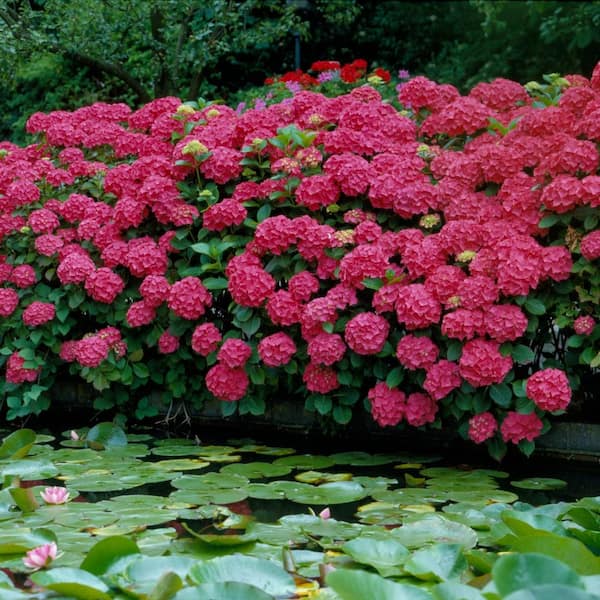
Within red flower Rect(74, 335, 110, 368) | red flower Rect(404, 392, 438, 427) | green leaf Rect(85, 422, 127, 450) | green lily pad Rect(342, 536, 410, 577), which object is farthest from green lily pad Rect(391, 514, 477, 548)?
red flower Rect(74, 335, 110, 368)

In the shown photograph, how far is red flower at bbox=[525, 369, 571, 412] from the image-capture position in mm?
3701

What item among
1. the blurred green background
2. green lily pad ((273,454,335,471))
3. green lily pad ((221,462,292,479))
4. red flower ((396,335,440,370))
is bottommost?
green lily pad ((221,462,292,479))

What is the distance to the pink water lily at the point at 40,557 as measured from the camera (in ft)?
8.14

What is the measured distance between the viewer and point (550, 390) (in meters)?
3.70

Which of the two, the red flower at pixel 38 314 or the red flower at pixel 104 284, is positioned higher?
the red flower at pixel 104 284

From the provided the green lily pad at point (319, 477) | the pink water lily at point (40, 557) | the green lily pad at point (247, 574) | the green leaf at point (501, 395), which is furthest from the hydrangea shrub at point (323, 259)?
the pink water lily at point (40, 557)

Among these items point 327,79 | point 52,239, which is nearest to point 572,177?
point 52,239

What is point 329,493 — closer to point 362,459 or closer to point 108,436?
point 362,459

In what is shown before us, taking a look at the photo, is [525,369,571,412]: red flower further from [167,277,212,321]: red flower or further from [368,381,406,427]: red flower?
[167,277,212,321]: red flower

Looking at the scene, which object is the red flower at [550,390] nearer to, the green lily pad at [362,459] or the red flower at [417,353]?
the red flower at [417,353]

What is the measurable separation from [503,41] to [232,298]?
870cm

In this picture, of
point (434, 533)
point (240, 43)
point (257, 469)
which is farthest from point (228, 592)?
point (240, 43)

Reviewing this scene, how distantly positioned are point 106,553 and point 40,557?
0.50 ft

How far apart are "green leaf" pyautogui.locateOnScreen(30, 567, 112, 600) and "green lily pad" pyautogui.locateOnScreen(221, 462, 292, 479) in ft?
4.62
